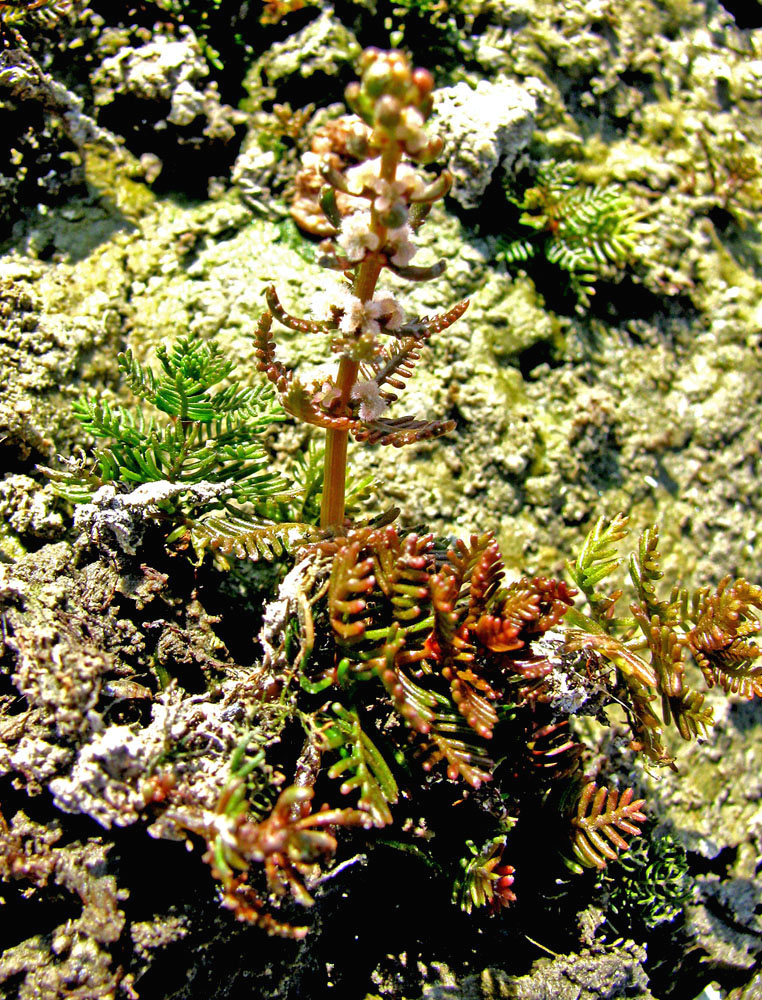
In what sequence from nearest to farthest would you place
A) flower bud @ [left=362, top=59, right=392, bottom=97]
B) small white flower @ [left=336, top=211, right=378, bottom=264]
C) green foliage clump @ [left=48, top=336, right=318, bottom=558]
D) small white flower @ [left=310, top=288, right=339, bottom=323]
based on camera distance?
flower bud @ [left=362, top=59, right=392, bottom=97]
small white flower @ [left=336, top=211, right=378, bottom=264]
small white flower @ [left=310, top=288, right=339, bottom=323]
green foliage clump @ [left=48, top=336, right=318, bottom=558]

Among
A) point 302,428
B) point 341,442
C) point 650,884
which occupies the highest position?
point 341,442

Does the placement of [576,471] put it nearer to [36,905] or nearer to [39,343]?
[39,343]

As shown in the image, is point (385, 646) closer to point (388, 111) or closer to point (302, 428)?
point (302, 428)

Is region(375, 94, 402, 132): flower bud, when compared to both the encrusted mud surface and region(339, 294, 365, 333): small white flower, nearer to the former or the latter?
region(339, 294, 365, 333): small white flower

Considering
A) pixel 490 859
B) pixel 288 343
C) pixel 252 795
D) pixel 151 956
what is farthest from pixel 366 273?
pixel 151 956

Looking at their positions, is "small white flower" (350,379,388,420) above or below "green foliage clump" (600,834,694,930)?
above

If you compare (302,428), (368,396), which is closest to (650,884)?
(368,396)

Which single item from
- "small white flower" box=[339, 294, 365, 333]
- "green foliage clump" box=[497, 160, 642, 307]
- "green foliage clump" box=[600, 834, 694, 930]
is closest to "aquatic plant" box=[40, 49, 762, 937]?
"small white flower" box=[339, 294, 365, 333]

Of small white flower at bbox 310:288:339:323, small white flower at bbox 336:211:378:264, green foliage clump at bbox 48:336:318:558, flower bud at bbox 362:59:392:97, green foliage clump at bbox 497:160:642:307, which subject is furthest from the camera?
green foliage clump at bbox 497:160:642:307
